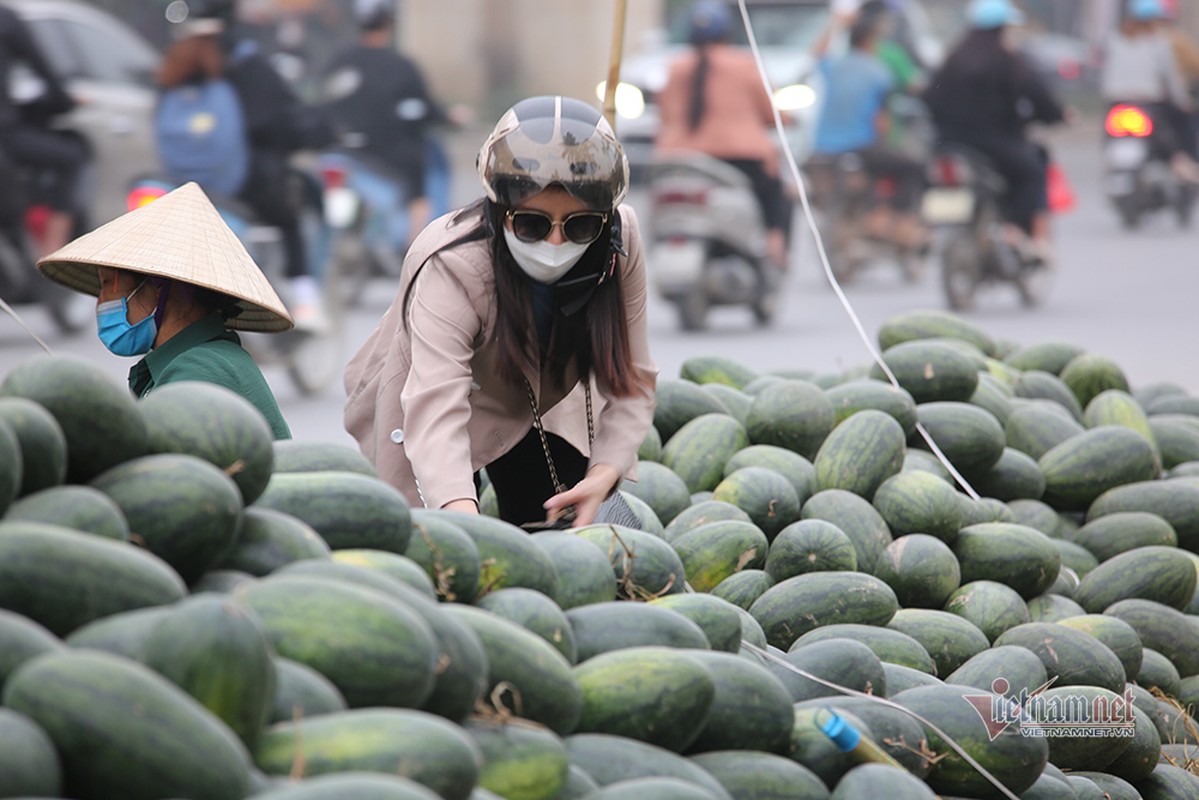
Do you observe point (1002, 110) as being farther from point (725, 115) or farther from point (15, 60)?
point (15, 60)

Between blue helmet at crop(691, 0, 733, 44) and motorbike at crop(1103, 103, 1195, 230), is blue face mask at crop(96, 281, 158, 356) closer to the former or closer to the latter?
blue helmet at crop(691, 0, 733, 44)

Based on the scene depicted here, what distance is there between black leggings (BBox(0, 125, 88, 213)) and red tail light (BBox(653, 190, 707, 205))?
390 centimetres

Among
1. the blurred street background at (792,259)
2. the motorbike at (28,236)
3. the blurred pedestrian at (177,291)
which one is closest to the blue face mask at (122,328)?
the blurred pedestrian at (177,291)

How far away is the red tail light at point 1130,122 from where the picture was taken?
17062mm

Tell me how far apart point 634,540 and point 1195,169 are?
16679 millimetres

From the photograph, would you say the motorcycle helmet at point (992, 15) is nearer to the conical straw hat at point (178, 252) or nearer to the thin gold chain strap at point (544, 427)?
the thin gold chain strap at point (544, 427)

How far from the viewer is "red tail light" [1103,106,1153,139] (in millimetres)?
17062

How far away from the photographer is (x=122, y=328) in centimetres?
356

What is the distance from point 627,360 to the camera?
3.80m

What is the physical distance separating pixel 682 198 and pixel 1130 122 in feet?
26.1

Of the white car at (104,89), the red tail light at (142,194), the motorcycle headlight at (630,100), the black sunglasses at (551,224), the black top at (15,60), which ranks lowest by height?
the motorcycle headlight at (630,100)

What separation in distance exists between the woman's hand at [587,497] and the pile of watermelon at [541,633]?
207 mm

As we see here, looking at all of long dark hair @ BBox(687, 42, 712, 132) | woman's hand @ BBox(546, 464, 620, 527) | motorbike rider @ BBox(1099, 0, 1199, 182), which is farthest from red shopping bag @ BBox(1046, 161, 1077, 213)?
woman's hand @ BBox(546, 464, 620, 527)

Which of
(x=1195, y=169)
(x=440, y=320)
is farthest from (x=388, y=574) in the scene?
(x=1195, y=169)
